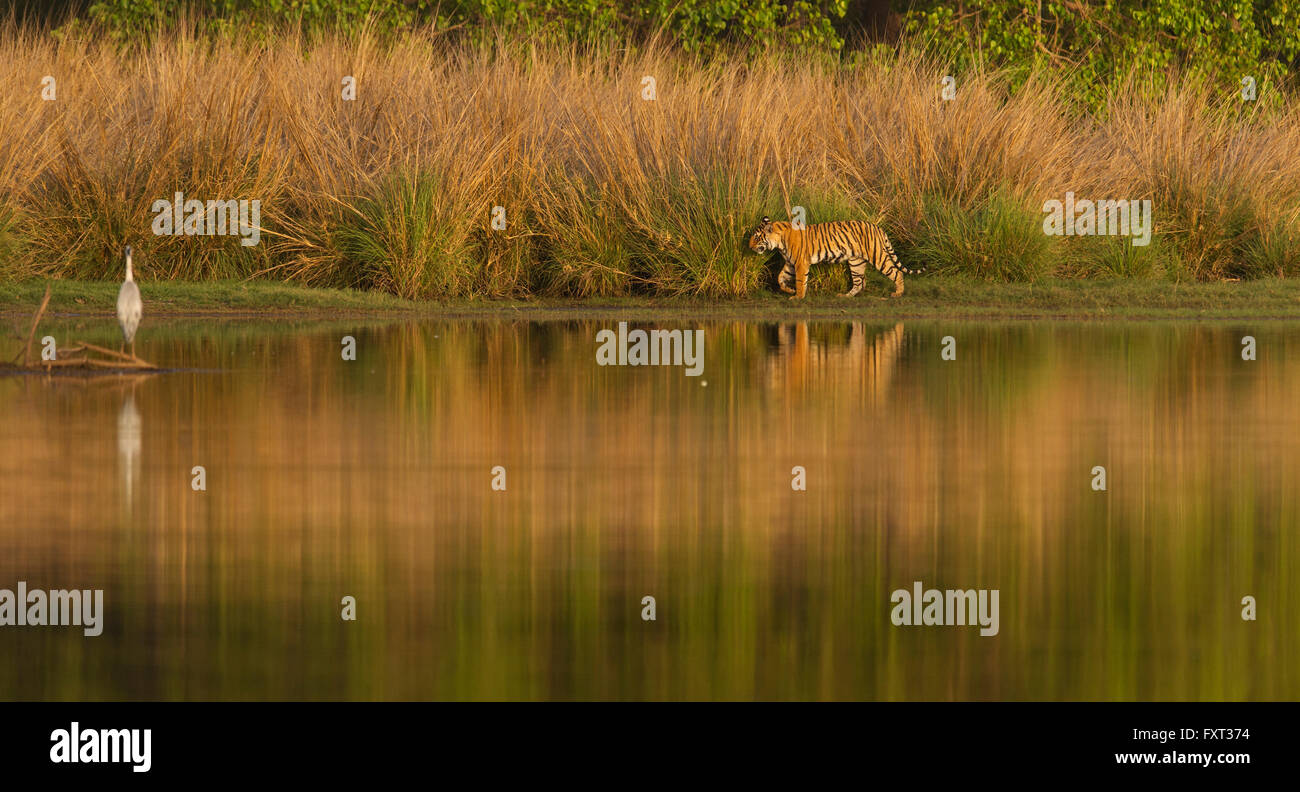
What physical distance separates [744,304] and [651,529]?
12.8m

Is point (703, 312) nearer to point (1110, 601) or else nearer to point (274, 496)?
point (274, 496)

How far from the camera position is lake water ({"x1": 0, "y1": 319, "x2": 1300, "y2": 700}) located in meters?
6.86

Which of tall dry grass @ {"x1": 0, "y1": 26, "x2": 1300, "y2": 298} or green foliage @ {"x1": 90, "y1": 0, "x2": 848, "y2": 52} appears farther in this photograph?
green foliage @ {"x1": 90, "y1": 0, "x2": 848, "y2": 52}

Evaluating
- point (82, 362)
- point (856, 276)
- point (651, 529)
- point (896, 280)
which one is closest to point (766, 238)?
point (856, 276)

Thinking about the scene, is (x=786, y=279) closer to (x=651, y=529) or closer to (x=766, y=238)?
(x=766, y=238)

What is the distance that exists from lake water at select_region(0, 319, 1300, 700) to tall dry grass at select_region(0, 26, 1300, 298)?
6.53 meters

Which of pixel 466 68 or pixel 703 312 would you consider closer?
pixel 703 312

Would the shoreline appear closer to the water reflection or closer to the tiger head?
the tiger head

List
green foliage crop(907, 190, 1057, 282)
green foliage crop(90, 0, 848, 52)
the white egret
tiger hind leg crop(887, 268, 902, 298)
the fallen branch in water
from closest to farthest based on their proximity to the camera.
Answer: the fallen branch in water
the white egret
tiger hind leg crop(887, 268, 902, 298)
green foliage crop(907, 190, 1057, 282)
green foliage crop(90, 0, 848, 52)

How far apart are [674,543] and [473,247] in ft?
44.7

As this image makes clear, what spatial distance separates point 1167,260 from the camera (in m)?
23.8

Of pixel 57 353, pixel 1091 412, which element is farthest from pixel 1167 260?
pixel 57 353

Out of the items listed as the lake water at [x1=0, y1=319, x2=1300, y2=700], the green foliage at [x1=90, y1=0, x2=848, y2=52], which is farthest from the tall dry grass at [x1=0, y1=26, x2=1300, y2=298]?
the green foliage at [x1=90, y1=0, x2=848, y2=52]

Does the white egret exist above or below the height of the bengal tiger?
below
